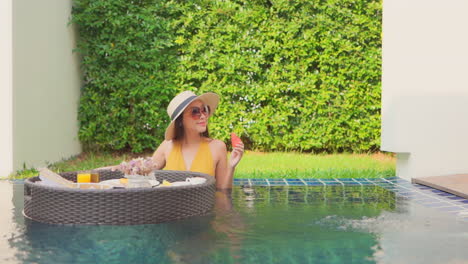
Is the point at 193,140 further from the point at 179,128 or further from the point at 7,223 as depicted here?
the point at 7,223

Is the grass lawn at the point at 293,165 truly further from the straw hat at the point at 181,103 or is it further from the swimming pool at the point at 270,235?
the straw hat at the point at 181,103

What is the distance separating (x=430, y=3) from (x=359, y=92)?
3.39m

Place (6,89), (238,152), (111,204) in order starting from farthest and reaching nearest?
(6,89) → (238,152) → (111,204)

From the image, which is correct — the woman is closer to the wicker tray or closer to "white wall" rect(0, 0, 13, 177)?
the wicker tray

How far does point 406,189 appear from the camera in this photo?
6.27 metres

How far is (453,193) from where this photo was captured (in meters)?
5.90

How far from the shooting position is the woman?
4961 mm

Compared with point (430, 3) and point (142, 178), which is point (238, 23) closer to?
point (430, 3)

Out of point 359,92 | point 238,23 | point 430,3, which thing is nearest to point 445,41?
point 430,3

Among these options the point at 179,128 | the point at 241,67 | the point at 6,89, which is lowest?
the point at 179,128

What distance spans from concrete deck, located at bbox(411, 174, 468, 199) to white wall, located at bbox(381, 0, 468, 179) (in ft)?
0.88

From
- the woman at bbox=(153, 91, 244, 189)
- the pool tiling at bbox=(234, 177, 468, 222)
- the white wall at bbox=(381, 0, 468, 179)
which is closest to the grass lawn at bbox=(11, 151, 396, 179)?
the pool tiling at bbox=(234, 177, 468, 222)

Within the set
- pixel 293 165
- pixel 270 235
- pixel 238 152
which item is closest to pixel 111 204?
pixel 270 235

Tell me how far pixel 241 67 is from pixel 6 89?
4149 millimetres
